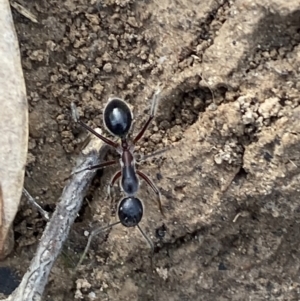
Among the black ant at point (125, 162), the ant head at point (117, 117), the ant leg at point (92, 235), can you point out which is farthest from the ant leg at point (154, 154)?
the ant leg at point (92, 235)

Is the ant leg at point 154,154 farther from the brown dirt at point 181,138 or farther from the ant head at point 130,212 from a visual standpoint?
the ant head at point 130,212

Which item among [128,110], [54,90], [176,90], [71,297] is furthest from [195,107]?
[71,297]

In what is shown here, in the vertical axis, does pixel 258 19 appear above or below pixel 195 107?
above

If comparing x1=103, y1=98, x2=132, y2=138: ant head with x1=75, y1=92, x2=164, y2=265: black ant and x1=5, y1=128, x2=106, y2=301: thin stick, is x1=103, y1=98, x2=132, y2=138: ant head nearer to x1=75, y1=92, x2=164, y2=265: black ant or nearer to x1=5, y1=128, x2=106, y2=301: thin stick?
x1=75, y1=92, x2=164, y2=265: black ant

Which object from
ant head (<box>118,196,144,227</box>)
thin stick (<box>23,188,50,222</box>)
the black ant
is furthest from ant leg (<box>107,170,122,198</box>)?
thin stick (<box>23,188,50,222</box>)

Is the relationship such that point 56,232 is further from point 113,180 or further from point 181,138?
point 181,138

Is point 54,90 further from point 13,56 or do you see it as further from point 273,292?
point 273,292
